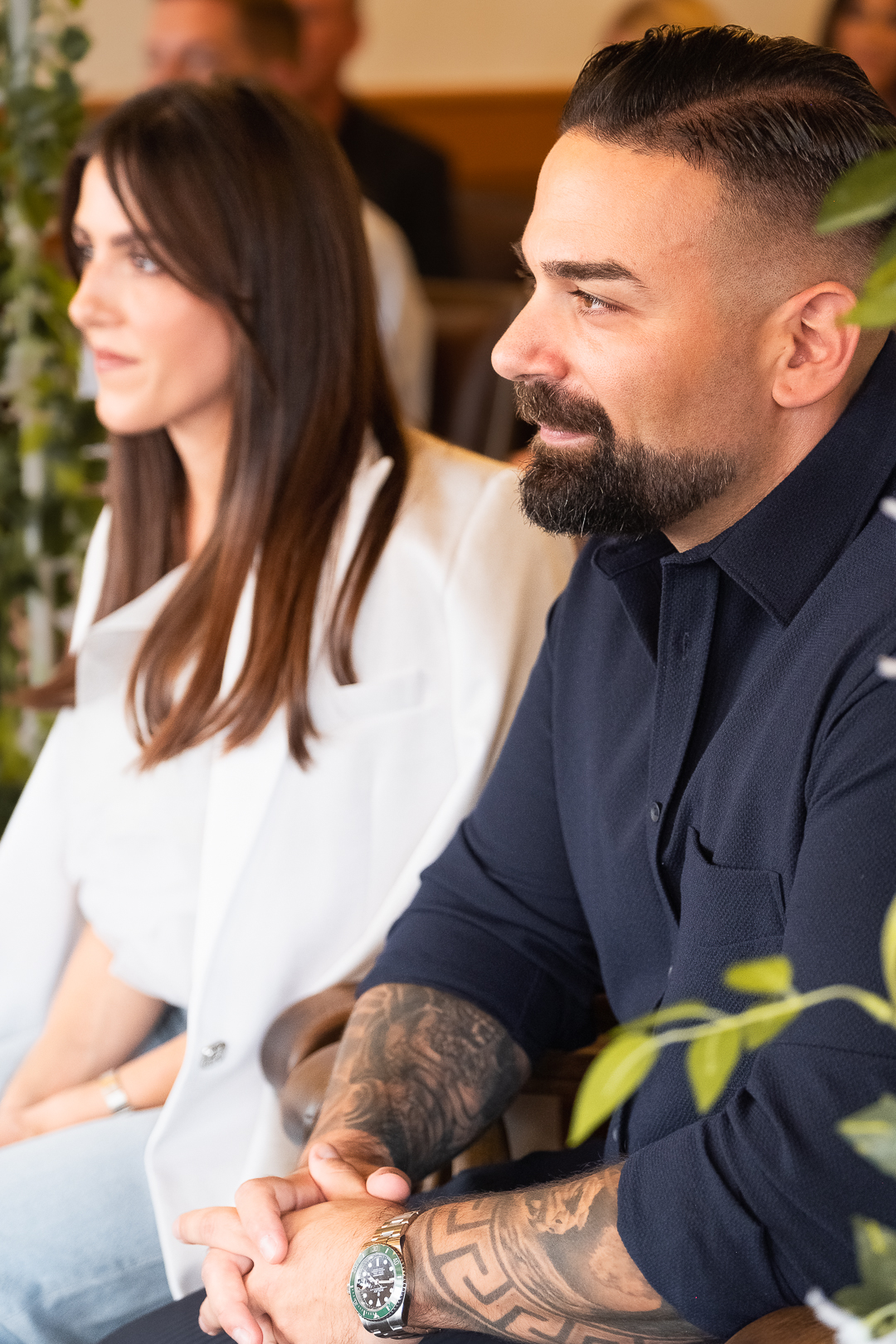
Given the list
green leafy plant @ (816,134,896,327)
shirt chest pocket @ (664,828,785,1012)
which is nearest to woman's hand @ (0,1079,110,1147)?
shirt chest pocket @ (664,828,785,1012)

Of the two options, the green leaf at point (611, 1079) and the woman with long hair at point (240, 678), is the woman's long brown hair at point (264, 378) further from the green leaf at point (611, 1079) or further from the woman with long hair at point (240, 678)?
the green leaf at point (611, 1079)

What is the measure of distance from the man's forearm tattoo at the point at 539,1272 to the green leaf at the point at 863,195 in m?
0.63

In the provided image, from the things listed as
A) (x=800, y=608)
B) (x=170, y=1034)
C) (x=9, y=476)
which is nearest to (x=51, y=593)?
(x=9, y=476)

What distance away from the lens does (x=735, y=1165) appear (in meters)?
0.78

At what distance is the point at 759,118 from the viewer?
951 mm

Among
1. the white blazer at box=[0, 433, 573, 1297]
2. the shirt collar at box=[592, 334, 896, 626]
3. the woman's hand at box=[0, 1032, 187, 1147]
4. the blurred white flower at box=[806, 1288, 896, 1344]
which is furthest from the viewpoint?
the woman's hand at box=[0, 1032, 187, 1147]

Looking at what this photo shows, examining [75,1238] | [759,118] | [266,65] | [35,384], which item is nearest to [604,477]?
[759,118]

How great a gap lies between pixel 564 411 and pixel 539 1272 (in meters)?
0.59

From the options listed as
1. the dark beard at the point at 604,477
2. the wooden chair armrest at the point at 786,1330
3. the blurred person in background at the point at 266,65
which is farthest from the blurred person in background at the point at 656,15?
the wooden chair armrest at the point at 786,1330

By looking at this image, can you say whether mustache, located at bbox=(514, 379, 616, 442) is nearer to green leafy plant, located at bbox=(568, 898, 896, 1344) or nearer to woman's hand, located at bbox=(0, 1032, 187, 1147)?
green leafy plant, located at bbox=(568, 898, 896, 1344)

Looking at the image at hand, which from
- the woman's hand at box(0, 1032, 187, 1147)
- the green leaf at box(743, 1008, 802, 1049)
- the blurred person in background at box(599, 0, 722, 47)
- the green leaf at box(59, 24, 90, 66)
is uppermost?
the blurred person in background at box(599, 0, 722, 47)

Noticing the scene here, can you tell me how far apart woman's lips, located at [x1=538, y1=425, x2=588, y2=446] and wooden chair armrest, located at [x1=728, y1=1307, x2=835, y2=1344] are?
1.96 feet

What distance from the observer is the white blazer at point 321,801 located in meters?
1.34

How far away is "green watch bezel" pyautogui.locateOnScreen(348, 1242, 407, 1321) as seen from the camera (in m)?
0.90
